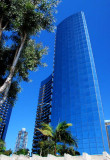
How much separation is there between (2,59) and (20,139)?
16515 cm

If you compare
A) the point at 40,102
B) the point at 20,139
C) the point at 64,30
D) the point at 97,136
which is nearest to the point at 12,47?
the point at 97,136

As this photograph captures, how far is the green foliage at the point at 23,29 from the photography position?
10898 mm

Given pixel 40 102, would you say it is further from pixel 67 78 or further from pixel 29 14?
pixel 29 14

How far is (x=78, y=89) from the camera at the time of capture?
57594mm

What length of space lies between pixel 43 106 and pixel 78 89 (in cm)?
5207

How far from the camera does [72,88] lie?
195 feet

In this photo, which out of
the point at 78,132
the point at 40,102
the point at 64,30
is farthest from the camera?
the point at 40,102

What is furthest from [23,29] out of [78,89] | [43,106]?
[43,106]

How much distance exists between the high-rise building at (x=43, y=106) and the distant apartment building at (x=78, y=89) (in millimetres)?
32259

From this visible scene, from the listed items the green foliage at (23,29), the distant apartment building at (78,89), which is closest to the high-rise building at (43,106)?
the distant apartment building at (78,89)

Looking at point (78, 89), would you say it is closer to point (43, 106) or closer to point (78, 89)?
point (78, 89)

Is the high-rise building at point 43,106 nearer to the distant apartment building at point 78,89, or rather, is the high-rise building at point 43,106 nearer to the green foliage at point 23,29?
the distant apartment building at point 78,89

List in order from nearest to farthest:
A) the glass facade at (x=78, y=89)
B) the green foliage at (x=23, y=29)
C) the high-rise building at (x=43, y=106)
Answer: the green foliage at (x=23, y=29) < the glass facade at (x=78, y=89) < the high-rise building at (x=43, y=106)

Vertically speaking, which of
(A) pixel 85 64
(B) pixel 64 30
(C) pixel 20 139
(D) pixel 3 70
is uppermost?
(B) pixel 64 30
